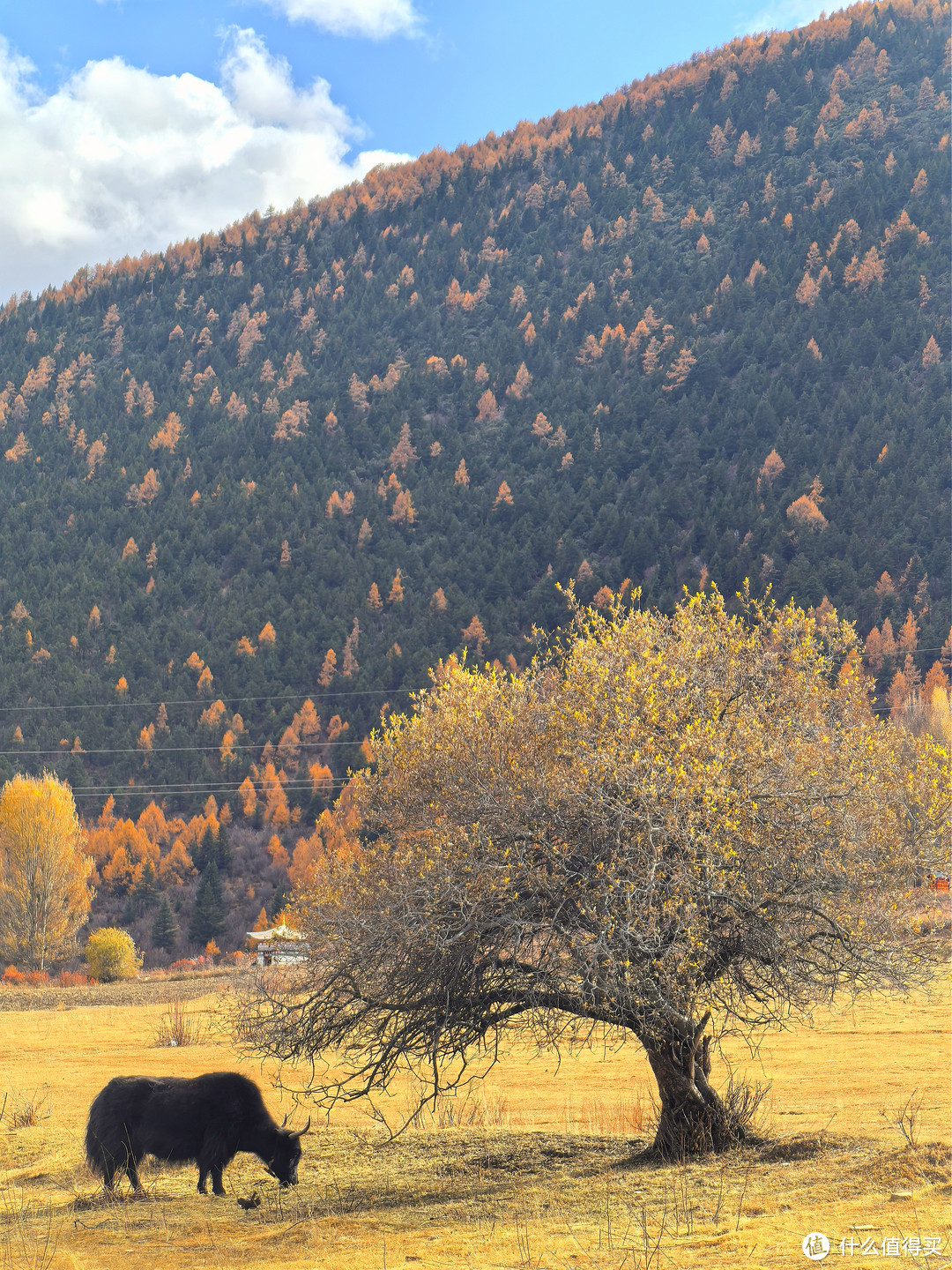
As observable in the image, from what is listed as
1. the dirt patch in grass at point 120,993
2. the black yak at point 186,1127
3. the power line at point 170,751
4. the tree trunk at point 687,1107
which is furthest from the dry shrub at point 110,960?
the power line at point 170,751

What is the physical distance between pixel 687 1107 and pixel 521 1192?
2.42 meters

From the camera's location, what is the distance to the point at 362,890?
12703 millimetres

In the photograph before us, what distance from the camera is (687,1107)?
12766 mm

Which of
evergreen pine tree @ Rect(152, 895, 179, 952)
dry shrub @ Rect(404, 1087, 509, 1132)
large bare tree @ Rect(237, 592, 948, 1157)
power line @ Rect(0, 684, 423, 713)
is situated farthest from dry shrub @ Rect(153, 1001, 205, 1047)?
power line @ Rect(0, 684, 423, 713)

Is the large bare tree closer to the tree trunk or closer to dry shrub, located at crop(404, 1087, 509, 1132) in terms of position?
the tree trunk

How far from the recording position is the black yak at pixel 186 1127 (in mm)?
12430

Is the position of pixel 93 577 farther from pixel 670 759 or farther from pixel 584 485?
pixel 670 759

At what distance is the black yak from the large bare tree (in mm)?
821

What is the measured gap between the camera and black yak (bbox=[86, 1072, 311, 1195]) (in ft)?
40.8

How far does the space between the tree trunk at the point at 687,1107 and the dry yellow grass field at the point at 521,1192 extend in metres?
0.46

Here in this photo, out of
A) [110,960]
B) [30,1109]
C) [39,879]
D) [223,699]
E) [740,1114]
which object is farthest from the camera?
[223,699]

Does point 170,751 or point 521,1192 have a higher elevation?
point 170,751

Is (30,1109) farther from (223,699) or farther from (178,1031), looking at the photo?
(223,699)

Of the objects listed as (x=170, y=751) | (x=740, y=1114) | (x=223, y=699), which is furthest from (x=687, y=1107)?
(x=223, y=699)
